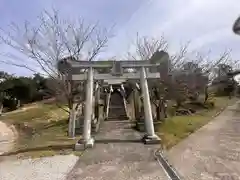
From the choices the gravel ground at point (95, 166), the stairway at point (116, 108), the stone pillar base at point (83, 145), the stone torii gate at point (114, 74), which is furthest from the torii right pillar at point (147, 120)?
the stairway at point (116, 108)

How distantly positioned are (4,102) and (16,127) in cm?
1293

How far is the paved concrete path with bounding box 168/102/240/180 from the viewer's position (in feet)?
18.5

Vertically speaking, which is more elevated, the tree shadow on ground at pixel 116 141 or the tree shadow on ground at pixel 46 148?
the tree shadow on ground at pixel 116 141

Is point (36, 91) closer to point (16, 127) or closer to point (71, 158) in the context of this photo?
point (16, 127)

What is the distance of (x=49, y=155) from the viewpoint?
739cm

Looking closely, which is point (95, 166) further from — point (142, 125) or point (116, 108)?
point (116, 108)

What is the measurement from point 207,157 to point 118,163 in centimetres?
244

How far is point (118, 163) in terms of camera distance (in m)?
6.45

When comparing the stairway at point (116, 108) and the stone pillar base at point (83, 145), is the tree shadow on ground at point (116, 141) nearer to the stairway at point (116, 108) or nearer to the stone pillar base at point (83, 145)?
the stone pillar base at point (83, 145)

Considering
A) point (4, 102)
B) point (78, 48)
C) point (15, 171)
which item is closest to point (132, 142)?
point (15, 171)

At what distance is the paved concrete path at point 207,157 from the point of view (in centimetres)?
565

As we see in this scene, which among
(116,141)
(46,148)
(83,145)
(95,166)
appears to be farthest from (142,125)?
(95,166)

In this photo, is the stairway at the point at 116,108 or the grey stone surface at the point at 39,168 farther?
the stairway at the point at 116,108

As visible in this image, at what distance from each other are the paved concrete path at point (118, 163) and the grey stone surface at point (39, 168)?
0.24 m
